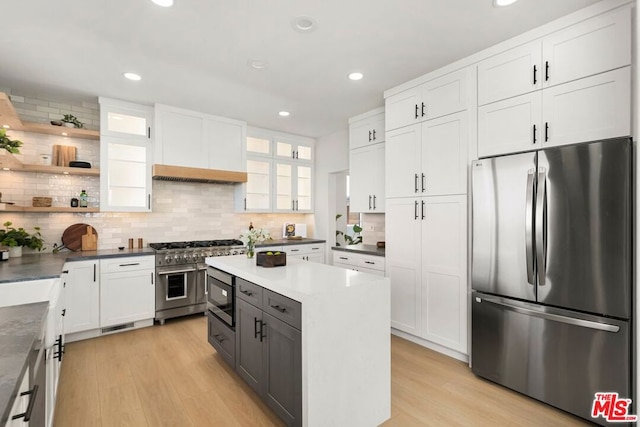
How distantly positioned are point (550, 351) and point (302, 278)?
181cm

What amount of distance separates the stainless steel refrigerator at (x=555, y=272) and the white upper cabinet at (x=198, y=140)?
3314 mm

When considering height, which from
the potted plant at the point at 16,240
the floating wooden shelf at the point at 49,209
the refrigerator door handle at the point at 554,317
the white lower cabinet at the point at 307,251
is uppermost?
the floating wooden shelf at the point at 49,209

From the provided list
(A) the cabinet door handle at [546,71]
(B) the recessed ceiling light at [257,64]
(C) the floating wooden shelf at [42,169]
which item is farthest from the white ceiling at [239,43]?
(C) the floating wooden shelf at [42,169]

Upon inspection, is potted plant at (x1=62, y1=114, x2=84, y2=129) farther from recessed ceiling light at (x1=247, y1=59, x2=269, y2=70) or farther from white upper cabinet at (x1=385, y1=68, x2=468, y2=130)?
white upper cabinet at (x1=385, y1=68, x2=468, y2=130)

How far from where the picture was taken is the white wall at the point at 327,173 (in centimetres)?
537

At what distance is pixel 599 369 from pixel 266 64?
3429mm

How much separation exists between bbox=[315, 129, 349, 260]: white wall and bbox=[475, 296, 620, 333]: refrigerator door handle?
3251 millimetres

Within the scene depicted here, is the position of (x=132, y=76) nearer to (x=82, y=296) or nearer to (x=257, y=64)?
(x=257, y=64)

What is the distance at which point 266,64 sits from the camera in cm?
297

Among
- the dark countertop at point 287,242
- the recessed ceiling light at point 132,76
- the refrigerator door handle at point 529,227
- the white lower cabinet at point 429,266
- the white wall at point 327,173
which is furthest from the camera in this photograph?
the white wall at point 327,173

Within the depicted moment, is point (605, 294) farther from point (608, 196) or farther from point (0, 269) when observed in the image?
point (0, 269)

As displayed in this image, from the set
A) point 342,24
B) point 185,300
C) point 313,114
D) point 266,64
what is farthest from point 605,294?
point 185,300

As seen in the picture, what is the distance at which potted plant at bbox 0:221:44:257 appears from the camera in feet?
10.5

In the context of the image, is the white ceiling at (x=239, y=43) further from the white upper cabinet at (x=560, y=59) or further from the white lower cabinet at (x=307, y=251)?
the white lower cabinet at (x=307, y=251)
